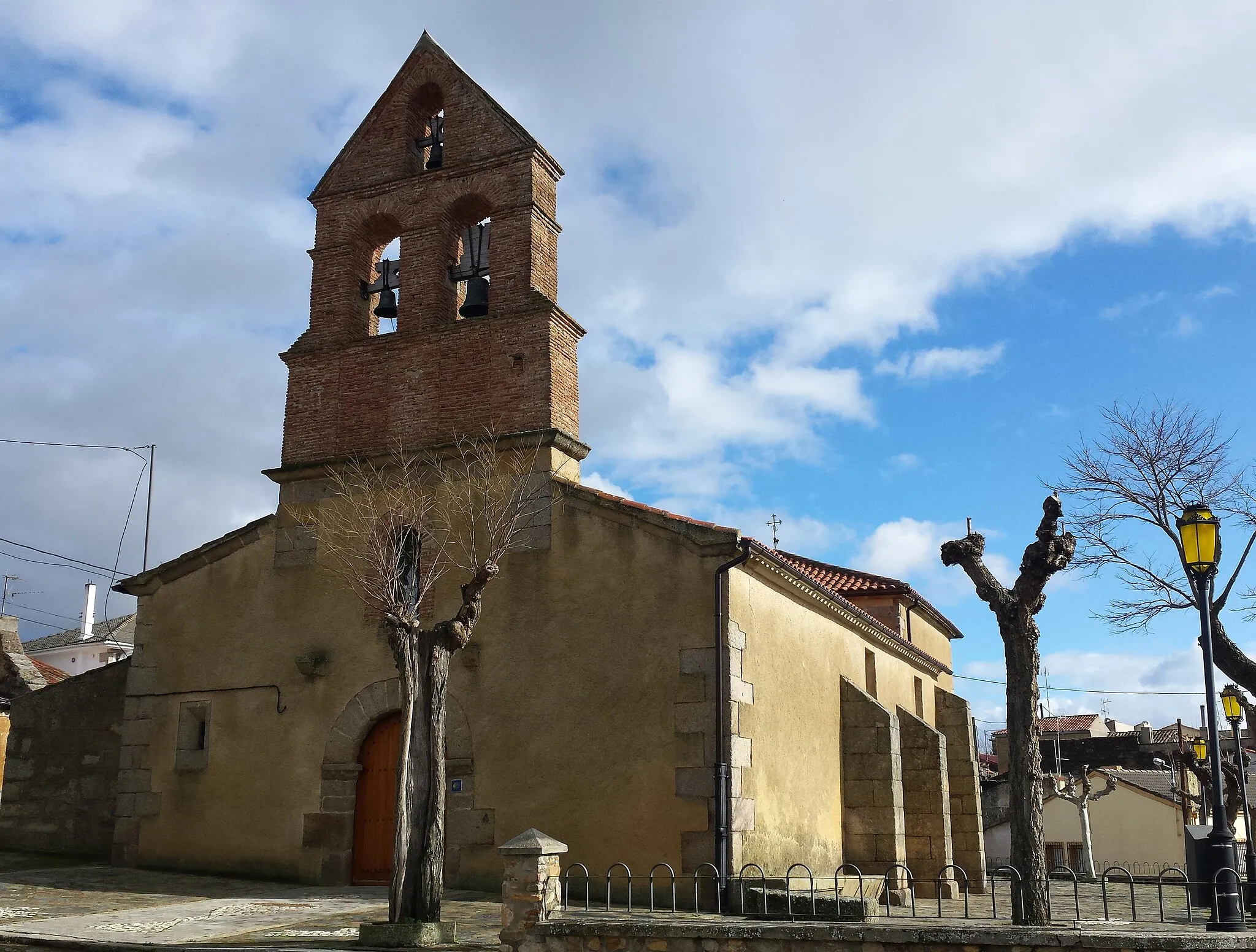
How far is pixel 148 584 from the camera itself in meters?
16.1

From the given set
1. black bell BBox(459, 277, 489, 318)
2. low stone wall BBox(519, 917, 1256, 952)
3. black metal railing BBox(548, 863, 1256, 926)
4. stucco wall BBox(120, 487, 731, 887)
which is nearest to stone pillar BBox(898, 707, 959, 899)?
black metal railing BBox(548, 863, 1256, 926)

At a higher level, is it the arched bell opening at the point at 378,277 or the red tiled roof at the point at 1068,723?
the arched bell opening at the point at 378,277

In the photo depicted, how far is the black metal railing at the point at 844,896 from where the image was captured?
945 cm

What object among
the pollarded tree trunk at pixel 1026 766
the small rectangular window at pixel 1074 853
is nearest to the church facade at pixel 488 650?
the pollarded tree trunk at pixel 1026 766

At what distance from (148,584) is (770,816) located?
9.27 metres

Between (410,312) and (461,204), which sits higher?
(461,204)

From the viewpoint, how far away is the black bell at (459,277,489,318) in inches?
603

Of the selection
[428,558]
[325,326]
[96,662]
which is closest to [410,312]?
[325,326]

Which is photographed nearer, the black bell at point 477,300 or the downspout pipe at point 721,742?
the downspout pipe at point 721,742

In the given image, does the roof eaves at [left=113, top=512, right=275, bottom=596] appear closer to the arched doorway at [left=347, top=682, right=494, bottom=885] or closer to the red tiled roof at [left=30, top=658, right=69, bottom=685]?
the arched doorway at [left=347, top=682, right=494, bottom=885]

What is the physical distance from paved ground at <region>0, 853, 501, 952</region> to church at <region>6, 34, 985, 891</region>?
2.87 ft

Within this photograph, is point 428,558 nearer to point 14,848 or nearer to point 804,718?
point 804,718

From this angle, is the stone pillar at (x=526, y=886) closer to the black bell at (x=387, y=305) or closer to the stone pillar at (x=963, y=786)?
the black bell at (x=387, y=305)

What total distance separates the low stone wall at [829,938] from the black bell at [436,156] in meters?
11.1
